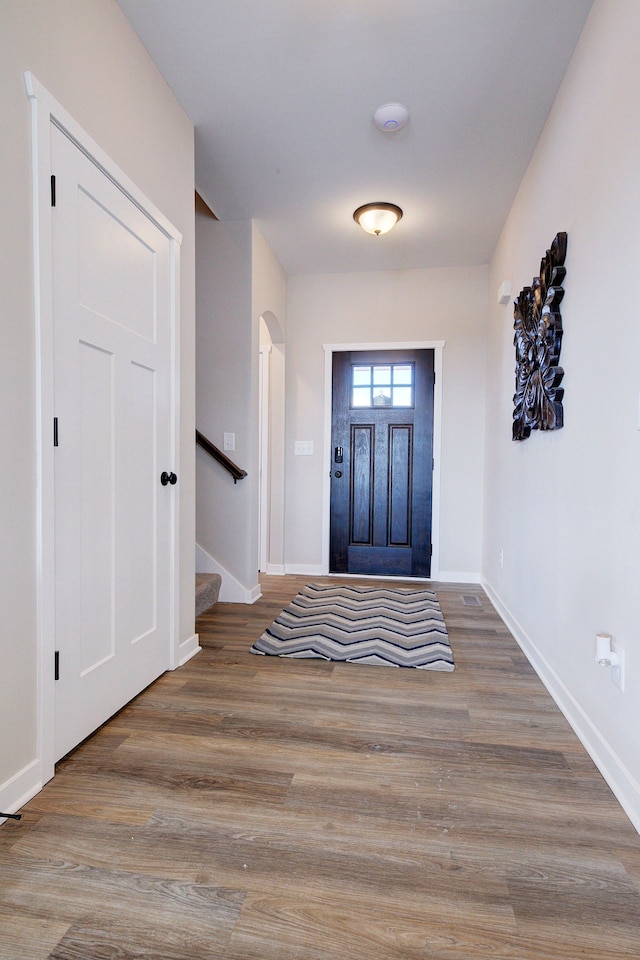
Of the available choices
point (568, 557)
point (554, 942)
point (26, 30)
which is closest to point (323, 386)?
point (568, 557)

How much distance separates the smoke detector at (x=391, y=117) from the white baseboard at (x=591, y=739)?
254 cm

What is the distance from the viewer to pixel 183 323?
238 centimetres

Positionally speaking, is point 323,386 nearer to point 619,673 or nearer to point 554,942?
point 619,673

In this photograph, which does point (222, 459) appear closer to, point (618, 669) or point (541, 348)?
point (541, 348)

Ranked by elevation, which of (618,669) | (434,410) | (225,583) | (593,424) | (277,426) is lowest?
(225,583)

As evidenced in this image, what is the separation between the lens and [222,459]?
3371 mm

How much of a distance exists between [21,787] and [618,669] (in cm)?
166

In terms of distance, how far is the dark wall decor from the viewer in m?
2.06

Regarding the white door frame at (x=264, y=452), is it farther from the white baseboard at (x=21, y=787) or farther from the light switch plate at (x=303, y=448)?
the white baseboard at (x=21, y=787)

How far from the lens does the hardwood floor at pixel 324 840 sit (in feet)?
3.19

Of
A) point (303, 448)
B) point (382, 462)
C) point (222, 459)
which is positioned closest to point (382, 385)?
point (382, 462)

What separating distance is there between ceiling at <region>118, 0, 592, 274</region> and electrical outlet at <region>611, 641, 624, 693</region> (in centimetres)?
218

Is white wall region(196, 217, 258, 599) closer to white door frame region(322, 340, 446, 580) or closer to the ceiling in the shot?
the ceiling

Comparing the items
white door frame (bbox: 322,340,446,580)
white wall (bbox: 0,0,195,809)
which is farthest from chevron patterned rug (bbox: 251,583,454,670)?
white wall (bbox: 0,0,195,809)
